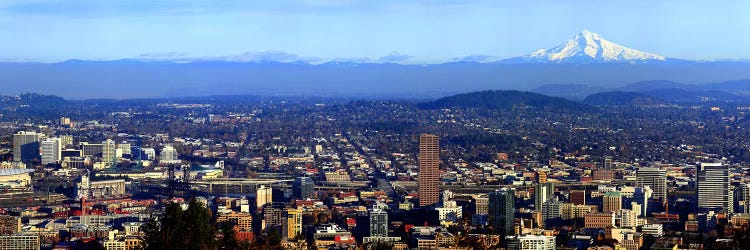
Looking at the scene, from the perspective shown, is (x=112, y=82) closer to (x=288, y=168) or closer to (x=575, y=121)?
(x=575, y=121)

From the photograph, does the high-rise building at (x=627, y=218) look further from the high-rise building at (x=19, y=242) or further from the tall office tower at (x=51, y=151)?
the tall office tower at (x=51, y=151)

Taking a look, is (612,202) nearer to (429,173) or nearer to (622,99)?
(429,173)

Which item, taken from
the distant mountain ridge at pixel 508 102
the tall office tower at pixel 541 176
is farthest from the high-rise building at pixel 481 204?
the distant mountain ridge at pixel 508 102

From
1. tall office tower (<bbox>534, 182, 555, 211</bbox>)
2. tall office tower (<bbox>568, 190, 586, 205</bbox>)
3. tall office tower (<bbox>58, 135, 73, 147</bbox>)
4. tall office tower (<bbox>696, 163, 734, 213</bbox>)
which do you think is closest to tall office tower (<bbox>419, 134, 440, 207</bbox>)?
tall office tower (<bbox>534, 182, 555, 211</bbox>)

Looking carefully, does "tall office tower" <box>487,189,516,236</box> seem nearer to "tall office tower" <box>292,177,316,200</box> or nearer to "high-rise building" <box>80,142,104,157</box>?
"tall office tower" <box>292,177,316,200</box>

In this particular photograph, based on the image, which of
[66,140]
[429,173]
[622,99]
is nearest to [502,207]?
[429,173]

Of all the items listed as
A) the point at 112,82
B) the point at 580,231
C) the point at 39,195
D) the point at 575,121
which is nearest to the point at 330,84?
the point at 112,82

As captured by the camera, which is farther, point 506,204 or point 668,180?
point 668,180
